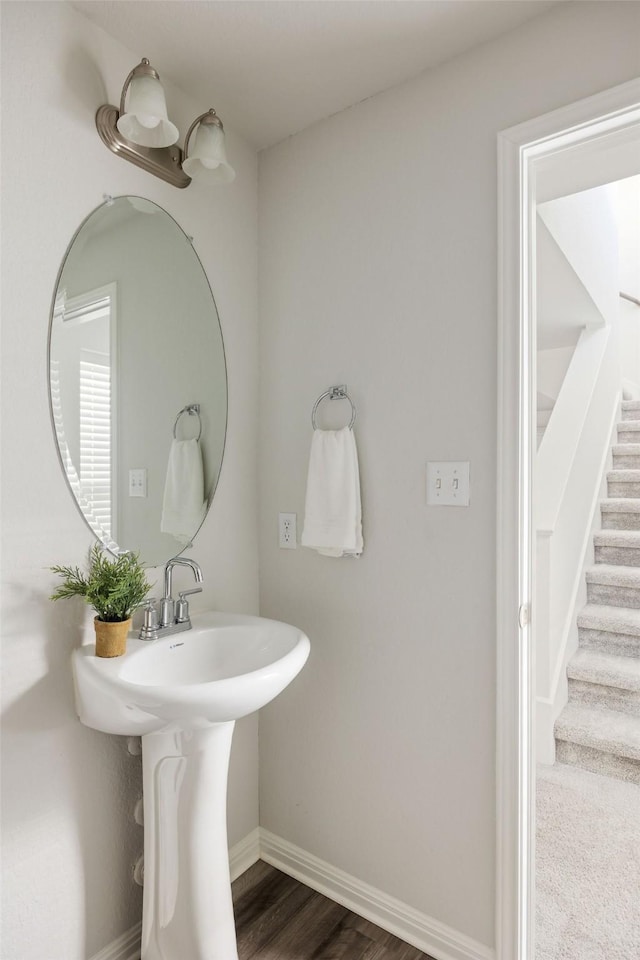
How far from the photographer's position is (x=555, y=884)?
1822 millimetres

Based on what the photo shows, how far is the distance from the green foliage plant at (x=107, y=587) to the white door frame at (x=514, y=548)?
0.91 meters

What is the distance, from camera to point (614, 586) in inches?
121

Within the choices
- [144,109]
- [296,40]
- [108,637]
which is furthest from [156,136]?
[108,637]

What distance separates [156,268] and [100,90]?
44 centimetres

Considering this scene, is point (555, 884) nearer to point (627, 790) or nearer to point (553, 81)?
point (627, 790)

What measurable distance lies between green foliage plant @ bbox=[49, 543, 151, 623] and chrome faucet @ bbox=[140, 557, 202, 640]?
0.11 meters

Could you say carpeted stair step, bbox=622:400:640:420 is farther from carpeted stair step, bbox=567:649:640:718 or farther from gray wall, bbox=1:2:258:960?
gray wall, bbox=1:2:258:960

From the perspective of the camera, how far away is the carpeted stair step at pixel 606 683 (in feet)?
8.68

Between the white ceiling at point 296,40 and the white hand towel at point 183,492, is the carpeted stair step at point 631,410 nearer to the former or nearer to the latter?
the white ceiling at point 296,40

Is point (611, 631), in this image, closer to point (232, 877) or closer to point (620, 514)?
point (620, 514)

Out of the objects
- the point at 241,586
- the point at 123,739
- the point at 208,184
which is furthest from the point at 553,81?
the point at 123,739

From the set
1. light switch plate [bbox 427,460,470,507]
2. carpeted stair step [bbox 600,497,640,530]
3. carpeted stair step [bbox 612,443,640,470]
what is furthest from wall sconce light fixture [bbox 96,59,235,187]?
carpeted stair step [bbox 612,443,640,470]

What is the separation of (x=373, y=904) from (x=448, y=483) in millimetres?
1246

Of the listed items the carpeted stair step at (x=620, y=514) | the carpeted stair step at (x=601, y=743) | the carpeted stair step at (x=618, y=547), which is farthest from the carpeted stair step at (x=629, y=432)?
the carpeted stair step at (x=601, y=743)
